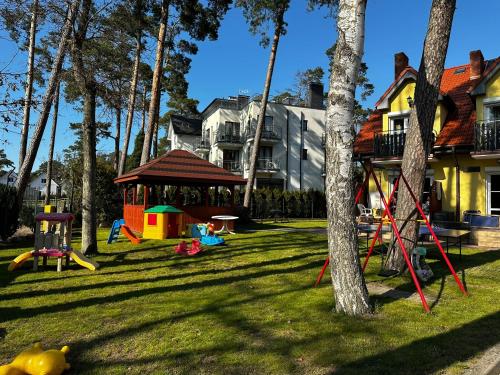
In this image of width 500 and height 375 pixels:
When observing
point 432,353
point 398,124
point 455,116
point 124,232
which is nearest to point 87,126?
point 124,232

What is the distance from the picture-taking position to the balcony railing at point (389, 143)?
62.8 ft

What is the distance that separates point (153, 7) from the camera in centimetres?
1678

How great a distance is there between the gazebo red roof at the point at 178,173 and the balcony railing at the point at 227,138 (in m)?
24.3

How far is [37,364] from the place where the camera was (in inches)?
134

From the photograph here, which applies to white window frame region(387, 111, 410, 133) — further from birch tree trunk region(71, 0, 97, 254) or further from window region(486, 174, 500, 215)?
birch tree trunk region(71, 0, 97, 254)

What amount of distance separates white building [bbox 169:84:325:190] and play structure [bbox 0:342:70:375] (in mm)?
37980

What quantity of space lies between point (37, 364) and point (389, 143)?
18.7 meters

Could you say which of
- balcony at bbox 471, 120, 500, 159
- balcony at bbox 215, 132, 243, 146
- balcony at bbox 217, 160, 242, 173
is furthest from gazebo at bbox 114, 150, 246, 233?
balcony at bbox 217, 160, 242, 173

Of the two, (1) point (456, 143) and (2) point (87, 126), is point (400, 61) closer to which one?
(1) point (456, 143)

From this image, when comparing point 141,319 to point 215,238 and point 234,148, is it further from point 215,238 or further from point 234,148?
point 234,148

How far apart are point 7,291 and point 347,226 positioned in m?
5.56

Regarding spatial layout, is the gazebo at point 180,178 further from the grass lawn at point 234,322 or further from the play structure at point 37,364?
the play structure at point 37,364

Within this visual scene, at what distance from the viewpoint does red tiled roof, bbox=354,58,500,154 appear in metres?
17.5

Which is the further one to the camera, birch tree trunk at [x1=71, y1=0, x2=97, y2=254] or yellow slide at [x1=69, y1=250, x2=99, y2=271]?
birch tree trunk at [x1=71, y1=0, x2=97, y2=254]
